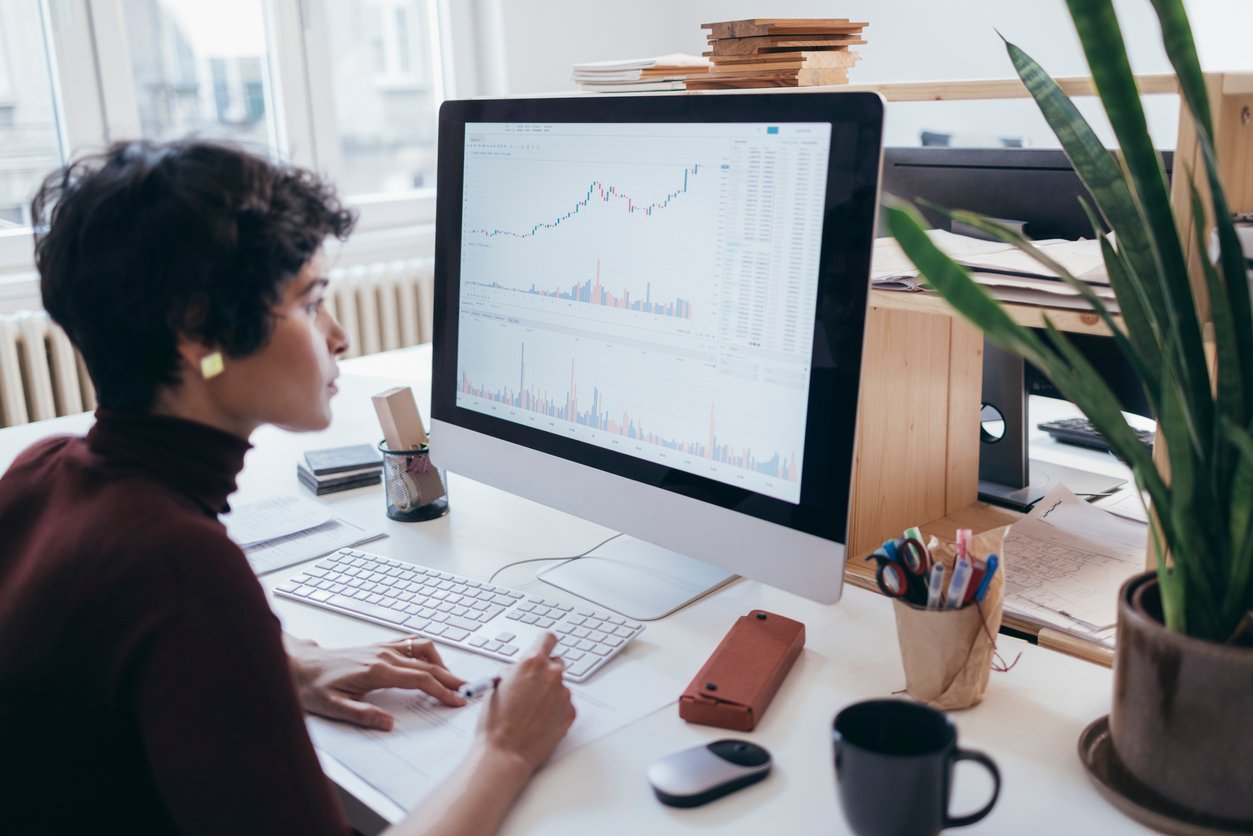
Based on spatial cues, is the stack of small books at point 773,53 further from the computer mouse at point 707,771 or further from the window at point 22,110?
the window at point 22,110

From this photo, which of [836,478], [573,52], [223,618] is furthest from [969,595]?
[573,52]

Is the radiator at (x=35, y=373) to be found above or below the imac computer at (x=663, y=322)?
below

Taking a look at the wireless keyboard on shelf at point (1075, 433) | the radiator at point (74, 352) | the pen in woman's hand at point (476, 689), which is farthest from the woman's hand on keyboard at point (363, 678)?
the radiator at point (74, 352)

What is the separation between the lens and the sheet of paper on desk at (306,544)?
1203 millimetres

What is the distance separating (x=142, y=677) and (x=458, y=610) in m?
0.40

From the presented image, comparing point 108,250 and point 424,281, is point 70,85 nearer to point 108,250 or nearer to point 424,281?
point 424,281

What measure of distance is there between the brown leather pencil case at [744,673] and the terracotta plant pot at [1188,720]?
27 cm

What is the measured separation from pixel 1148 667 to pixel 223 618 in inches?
23.2

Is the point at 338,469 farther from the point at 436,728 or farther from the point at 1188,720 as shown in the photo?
the point at 1188,720

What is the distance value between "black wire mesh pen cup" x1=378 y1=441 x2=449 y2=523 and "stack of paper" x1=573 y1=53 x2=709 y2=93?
1.59ft

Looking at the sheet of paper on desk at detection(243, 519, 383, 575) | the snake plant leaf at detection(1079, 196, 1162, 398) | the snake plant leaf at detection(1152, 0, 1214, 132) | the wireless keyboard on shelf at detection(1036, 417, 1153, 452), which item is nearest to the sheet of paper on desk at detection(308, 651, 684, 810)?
the sheet of paper on desk at detection(243, 519, 383, 575)

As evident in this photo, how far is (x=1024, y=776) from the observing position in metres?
0.79

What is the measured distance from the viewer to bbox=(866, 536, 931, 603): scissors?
854 millimetres

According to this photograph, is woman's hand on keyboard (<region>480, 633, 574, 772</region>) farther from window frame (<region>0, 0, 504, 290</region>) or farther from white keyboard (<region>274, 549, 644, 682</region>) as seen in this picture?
window frame (<region>0, 0, 504, 290</region>)
